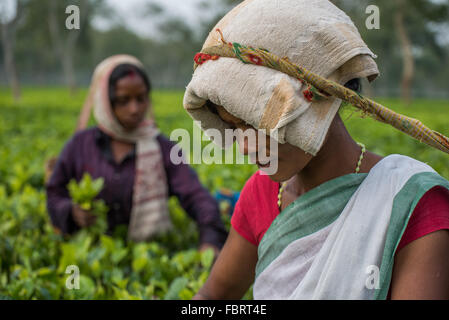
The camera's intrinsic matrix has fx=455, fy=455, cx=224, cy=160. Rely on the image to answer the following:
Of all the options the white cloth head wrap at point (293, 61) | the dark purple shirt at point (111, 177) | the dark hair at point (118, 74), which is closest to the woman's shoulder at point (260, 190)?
the white cloth head wrap at point (293, 61)

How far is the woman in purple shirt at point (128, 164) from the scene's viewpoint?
110 inches

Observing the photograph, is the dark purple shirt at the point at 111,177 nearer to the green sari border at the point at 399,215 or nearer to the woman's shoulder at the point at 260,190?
the woman's shoulder at the point at 260,190

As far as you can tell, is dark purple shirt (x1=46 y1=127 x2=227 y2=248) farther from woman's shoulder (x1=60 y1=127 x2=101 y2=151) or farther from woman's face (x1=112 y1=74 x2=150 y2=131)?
woman's face (x1=112 y1=74 x2=150 y2=131)

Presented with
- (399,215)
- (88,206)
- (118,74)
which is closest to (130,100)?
(118,74)

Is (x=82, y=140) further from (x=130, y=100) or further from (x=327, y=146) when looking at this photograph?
(x=327, y=146)

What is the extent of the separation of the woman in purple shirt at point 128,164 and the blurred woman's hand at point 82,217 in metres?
0.15

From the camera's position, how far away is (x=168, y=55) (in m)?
54.5

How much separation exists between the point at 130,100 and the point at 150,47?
57894mm

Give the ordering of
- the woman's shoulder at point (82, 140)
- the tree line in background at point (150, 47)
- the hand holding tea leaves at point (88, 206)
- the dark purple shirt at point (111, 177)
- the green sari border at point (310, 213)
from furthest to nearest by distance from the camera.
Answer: the tree line in background at point (150, 47)
the woman's shoulder at point (82, 140)
the dark purple shirt at point (111, 177)
the hand holding tea leaves at point (88, 206)
the green sari border at point (310, 213)

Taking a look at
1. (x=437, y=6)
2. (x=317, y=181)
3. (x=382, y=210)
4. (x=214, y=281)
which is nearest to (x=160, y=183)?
(x=214, y=281)

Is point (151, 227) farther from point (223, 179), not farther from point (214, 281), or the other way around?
point (214, 281)

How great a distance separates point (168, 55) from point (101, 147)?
2101 inches

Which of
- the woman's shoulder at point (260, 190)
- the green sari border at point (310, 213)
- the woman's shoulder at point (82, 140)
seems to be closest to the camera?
the green sari border at point (310, 213)

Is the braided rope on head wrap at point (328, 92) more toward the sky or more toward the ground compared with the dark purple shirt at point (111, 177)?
more toward the sky
